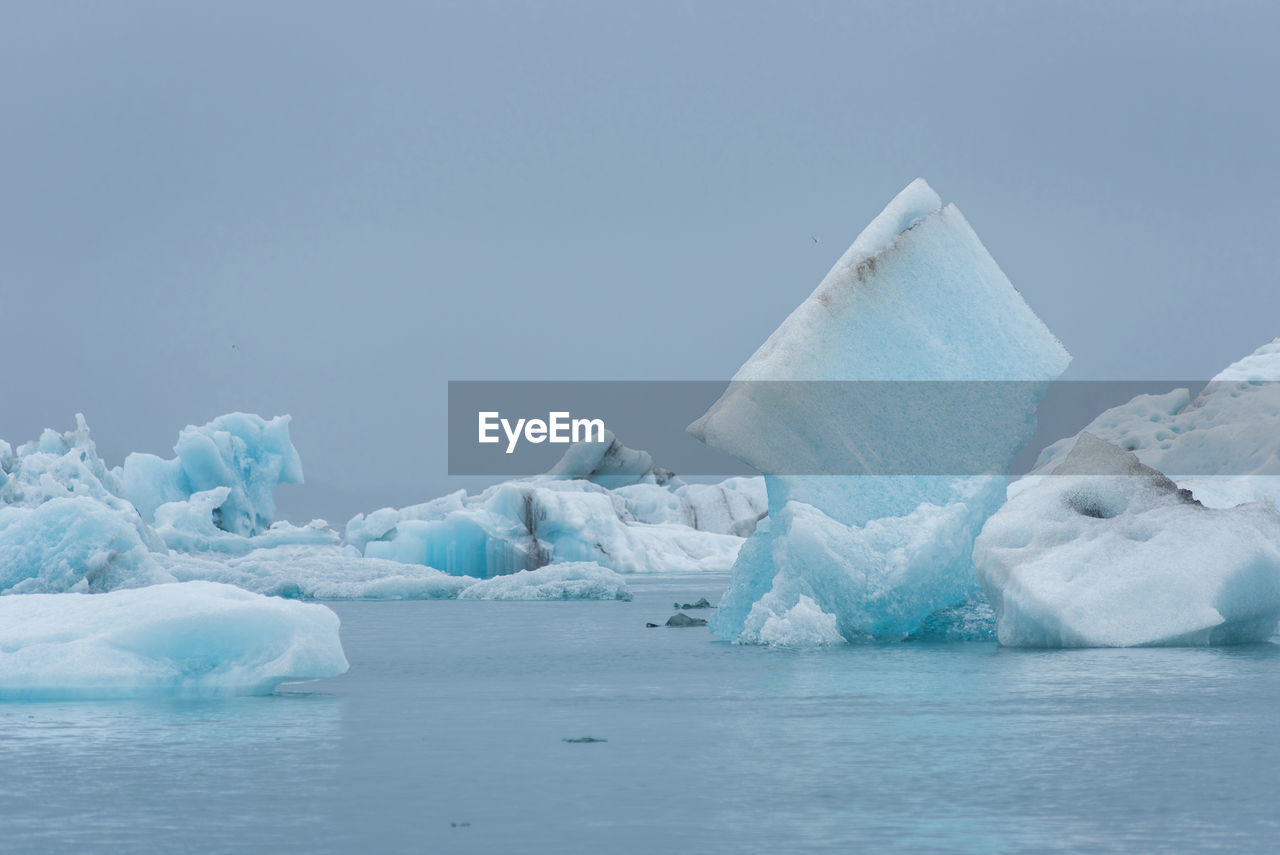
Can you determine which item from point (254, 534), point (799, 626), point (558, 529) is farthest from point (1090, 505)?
point (254, 534)

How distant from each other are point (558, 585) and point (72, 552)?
1021 centimetres

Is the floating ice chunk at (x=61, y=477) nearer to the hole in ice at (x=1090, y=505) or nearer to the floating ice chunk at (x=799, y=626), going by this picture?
the floating ice chunk at (x=799, y=626)

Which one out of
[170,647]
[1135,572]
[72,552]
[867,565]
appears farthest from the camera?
[72,552]

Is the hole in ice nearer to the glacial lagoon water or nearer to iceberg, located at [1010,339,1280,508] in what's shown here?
the glacial lagoon water

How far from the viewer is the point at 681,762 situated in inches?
284

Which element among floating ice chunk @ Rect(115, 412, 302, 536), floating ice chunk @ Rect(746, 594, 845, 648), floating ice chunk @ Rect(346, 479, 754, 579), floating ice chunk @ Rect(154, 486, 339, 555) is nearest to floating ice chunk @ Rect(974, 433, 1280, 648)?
floating ice chunk @ Rect(746, 594, 845, 648)

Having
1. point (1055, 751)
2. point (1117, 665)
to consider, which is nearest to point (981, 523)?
point (1117, 665)

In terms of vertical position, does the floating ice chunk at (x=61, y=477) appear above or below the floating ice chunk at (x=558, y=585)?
above

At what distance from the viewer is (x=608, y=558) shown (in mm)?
34281

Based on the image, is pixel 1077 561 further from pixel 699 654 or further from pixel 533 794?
pixel 533 794

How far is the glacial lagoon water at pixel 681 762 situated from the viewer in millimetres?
5496

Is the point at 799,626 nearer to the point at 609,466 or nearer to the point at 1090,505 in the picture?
the point at 1090,505

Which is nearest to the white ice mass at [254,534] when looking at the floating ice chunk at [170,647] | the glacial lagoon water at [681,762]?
the glacial lagoon water at [681,762]

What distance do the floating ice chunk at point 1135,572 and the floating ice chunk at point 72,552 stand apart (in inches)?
388
